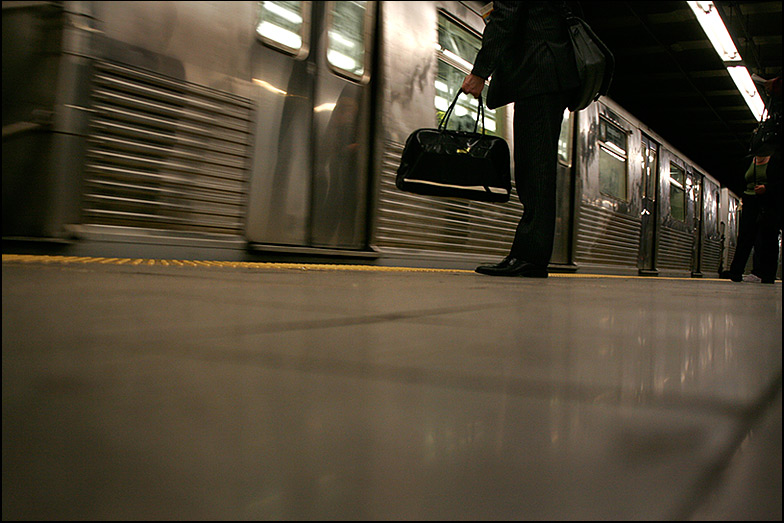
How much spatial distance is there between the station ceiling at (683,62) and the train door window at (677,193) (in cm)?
136

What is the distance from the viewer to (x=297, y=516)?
15 centimetres

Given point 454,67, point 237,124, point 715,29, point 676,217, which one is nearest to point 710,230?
point 676,217

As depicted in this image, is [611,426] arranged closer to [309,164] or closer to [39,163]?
[39,163]

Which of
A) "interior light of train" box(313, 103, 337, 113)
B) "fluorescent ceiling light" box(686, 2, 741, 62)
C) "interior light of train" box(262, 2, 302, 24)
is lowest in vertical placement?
"interior light of train" box(313, 103, 337, 113)

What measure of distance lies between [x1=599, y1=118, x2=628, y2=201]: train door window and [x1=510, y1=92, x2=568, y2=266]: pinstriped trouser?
4.06 m

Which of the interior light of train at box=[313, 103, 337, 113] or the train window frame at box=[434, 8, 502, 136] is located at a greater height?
the train window frame at box=[434, 8, 502, 136]

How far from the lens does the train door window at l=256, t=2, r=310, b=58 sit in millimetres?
2822

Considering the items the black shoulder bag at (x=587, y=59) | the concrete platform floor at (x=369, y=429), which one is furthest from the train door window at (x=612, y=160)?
the concrete platform floor at (x=369, y=429)

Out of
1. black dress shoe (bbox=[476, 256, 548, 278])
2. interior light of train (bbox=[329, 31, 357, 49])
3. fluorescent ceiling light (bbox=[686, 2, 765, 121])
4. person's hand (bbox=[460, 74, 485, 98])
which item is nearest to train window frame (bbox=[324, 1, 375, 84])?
interior light of train (bbox=[329, 31, 357, 49])

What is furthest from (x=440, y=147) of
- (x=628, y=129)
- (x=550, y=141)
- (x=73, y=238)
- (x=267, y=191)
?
(x=628, y=129)

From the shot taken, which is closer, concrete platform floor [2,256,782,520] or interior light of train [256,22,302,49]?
concrete platform floor [2,256,782,520]

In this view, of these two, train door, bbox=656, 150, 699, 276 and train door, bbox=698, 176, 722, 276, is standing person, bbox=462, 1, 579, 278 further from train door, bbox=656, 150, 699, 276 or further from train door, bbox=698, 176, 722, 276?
train door, bbox=698, 176, 722, 276

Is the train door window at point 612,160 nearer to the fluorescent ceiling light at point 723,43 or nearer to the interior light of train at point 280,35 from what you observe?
the fluorescent ceiling light at point 723,43

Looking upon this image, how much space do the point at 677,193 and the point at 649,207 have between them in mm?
1791
